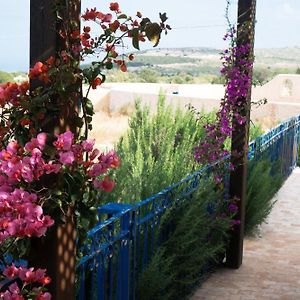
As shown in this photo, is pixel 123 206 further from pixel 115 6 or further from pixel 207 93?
pixel 207 93

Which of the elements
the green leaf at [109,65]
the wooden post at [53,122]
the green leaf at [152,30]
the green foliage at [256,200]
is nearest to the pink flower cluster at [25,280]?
the wooden post at [53,122]

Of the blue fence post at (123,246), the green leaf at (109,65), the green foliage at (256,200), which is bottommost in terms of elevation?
the green foliage at (256,200)

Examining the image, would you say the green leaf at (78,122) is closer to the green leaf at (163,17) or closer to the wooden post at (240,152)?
the green leaf at (163,17)

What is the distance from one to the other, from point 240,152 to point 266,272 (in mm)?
980

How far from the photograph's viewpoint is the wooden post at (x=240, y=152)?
510 centimetres

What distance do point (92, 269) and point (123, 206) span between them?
0.48 m

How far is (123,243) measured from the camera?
11.1ft

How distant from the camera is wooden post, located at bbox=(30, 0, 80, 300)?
6.71 feet

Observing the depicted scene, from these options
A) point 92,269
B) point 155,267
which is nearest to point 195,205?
point 155,267

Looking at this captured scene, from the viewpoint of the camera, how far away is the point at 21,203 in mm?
1863

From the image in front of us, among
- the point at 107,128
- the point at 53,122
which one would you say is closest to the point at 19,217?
the point at 53,122

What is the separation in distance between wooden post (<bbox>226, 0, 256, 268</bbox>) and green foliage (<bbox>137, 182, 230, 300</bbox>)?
1.70 feet

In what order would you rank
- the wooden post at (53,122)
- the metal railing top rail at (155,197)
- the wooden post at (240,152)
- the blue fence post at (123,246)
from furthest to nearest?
the wooden post at (240,152), the blue fence post at (123,246), the metal railing top rail at (155,197), the wooden post at (53,122)

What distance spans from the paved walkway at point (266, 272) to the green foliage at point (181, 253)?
9.2 inches
